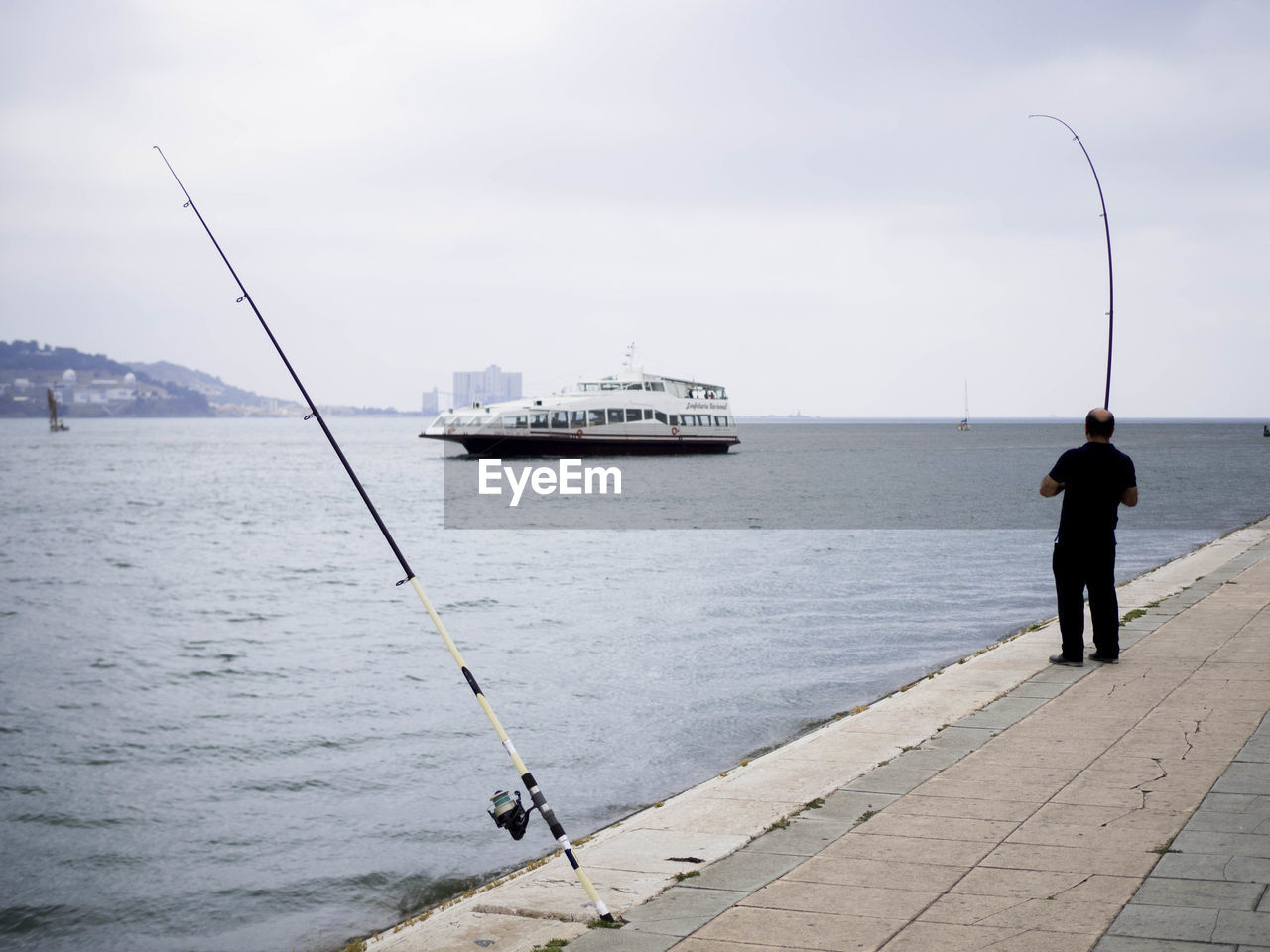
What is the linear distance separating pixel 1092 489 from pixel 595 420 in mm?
73770

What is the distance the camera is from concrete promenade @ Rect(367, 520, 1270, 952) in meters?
4.11

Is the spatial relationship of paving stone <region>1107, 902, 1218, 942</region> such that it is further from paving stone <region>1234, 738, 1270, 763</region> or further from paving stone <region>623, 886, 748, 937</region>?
paving stone <region>1234, 738, 1270, 763</region>

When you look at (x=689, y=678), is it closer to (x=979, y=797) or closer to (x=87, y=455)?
(x=979, y=797)

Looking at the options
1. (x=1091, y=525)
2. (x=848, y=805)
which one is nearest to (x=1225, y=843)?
(x=848, y=805)

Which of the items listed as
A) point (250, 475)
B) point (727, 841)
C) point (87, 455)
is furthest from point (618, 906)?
point (87, 455)

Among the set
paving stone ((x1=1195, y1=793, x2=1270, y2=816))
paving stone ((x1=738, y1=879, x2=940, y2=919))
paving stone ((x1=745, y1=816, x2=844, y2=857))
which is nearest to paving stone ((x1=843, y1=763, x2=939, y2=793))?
paving stone ((x1=745, y1=816, x2=844, y2=857))

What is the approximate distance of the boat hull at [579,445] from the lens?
268 ft

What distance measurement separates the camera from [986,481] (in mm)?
64625

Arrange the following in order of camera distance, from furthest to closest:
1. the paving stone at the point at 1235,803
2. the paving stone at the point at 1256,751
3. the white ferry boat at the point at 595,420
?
the white ferry boat at the point at 595,420 → the paving stone at the point at 1256,751 → the paving stone at the point at 1235,803

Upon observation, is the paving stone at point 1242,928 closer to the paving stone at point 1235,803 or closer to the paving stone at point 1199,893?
the paving stone at point 1199,893

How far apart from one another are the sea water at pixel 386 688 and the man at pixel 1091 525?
289 cm

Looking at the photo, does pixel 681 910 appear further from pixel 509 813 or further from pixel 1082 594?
pixel 1082 594

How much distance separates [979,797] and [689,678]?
8.23 m

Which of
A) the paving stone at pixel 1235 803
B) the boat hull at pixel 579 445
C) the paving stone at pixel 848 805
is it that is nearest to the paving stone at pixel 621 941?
the paving stone at pixel 848 805
